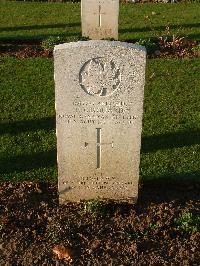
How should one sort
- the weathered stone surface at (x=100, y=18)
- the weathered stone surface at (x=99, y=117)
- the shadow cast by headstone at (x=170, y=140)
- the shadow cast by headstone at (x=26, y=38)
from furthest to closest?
the shadow cast by headstone at (x=26, y=38), the weathered stone surface at (x=100, y=18), the shadow cast by headstone at (x=170, y=140), the weathered stone surface at (x=99, y=117)

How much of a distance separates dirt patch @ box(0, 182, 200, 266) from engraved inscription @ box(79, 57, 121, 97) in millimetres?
1316

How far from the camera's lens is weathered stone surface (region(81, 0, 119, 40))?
1047 centimetres

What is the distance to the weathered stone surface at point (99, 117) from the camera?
14.4 ft

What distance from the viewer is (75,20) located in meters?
13.2

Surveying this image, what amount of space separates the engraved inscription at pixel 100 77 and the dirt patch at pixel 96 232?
51.8 inches

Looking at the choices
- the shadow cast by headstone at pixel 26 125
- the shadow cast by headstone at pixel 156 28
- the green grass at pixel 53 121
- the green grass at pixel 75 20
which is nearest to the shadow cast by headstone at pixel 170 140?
the green grass at pixel 53 121

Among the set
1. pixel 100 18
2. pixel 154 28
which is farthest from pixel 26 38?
pixel 154 28

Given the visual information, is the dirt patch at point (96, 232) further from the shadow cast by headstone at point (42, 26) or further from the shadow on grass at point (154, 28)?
the shadow cast by headstone at point (42, 26)

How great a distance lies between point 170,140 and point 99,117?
7.86 ft

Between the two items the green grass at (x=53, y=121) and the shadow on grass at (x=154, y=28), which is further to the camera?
the shadow on grass at (x=154, y=28)

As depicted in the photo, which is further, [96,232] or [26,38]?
[26,38]

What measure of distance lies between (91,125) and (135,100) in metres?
0.52

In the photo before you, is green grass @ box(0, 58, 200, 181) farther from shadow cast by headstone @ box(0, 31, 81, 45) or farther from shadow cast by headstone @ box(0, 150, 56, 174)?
shadow cast by headstone @ box(0, 31, 81, 45)

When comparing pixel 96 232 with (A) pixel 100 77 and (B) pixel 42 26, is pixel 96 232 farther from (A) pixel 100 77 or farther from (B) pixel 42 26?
(B) pixel 42 26
